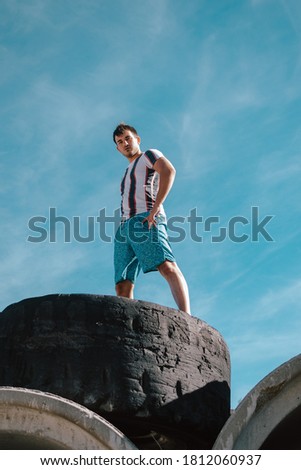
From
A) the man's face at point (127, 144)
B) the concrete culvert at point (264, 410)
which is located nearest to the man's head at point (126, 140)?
the man's face at point (127, 144)

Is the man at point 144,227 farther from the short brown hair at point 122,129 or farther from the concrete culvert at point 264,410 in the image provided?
the concrete culvert at point 264,410

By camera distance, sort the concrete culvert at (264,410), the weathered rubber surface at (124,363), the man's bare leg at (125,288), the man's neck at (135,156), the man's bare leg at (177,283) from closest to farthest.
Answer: the concrete culvert at (264,410), the weathered rubber surface at (124,363), the man's bare leg at (177,283), the man's bare leg at (125,288), the man's neck at (135,156)

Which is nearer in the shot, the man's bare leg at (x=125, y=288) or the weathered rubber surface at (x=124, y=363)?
the weathered rubber surface at (x=124, y=363)

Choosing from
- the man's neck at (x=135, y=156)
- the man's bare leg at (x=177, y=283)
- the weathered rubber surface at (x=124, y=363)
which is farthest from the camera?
the man's neck at (x=135, y=156)

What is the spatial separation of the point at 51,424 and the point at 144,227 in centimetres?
198

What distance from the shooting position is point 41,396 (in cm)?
516

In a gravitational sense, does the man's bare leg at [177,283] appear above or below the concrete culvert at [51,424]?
above

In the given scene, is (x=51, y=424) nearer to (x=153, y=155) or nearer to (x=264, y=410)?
(x=264, y=410)

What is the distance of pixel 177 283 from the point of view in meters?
6.58

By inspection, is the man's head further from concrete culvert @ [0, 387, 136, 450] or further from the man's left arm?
concrete culvert @ [0, 387, 136, 450]

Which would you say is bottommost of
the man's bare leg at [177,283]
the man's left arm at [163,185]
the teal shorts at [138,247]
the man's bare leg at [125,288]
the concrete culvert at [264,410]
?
the concrete culvert at [264,410]

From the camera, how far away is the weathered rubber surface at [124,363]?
5668mm

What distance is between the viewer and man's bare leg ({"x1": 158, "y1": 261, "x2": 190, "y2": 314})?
6.53 meters

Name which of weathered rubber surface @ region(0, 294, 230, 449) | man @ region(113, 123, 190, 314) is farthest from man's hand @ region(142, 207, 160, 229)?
weathered rubber surface @ region(0, 294, 230, 449)
